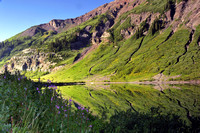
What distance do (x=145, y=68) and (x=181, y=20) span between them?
98.5 m

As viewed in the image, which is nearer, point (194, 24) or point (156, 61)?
point (156, 61)

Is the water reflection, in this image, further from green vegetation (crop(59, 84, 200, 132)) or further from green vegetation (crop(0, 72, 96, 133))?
green vegetation (crop(0, 72, 96, 133))

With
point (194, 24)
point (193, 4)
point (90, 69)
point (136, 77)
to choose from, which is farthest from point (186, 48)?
point (90, 69)

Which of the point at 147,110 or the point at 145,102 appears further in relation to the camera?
the point at 145,102

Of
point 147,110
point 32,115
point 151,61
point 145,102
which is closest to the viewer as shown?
point 32,115

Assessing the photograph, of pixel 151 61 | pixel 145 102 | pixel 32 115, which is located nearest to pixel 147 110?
pixel 145 102

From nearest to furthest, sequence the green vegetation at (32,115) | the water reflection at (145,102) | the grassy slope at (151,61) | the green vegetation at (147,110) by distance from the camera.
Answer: the green vegetation at (32,115) → the green vegetation at (147,110) → the water reflection at (145,102) → the grassy slope at (151,61)

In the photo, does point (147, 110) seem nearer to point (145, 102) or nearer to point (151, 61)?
point (145, 102)

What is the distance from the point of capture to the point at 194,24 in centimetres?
16250

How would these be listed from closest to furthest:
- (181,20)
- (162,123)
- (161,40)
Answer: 1. (162,123)
2. (161,40)
3. (181,20)

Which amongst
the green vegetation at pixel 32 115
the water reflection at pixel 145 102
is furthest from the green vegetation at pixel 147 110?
the green vegetation at pixel 32 115

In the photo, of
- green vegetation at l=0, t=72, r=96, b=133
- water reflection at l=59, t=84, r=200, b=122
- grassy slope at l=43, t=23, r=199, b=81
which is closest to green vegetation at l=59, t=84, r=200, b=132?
water reflection at l=59, t=84, r=200, b=122

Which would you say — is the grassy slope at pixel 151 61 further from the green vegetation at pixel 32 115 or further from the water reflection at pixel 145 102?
the green vegetation at pixel 32 115

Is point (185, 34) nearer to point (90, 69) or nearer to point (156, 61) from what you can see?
point (156, 61)
